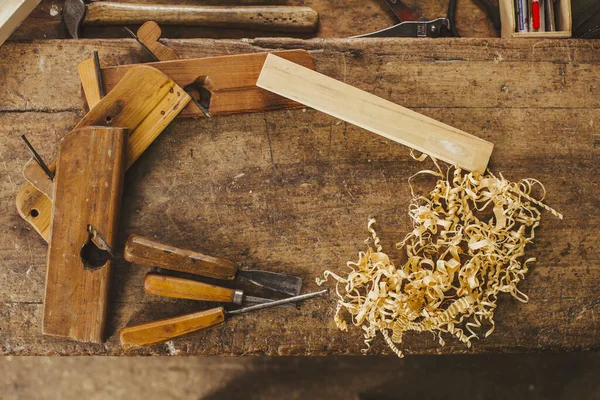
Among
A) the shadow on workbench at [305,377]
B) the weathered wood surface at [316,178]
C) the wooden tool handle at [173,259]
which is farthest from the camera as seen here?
the shadow on workbench at [305,377]

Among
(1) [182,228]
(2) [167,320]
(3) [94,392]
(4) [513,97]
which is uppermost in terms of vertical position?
(4) [513,97]

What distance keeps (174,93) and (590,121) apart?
1208 mm

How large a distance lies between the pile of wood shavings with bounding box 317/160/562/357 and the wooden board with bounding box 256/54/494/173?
0.07 m

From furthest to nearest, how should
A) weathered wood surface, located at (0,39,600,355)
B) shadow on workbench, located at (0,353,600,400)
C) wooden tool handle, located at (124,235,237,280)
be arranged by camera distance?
1. shadow on workbench, located at (0,353,600,400)
2. weathered wood surface, located at (0,39,600,355)
3. wooden tool handle, located at (124,235,237,280)

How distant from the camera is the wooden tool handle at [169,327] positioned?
4.06 feet

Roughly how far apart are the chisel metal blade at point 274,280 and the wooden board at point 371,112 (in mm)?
474

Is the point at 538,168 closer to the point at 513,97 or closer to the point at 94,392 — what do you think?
the point at 513,97

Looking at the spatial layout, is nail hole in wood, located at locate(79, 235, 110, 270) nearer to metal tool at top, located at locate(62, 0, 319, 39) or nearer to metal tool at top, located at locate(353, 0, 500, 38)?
metal tool at top, located at locate(62, 0, 319, 39)

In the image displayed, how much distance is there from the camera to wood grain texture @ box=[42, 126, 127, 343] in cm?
124

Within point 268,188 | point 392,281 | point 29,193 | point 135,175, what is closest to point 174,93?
point 135,175

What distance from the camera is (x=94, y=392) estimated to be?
193cm

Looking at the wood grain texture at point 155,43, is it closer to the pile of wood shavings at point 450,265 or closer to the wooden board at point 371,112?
the wooden board at point 371,112

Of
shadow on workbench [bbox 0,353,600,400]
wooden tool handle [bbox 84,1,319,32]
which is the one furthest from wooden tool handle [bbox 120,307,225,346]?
wooden tool handle [bbox 84,1,319,32]

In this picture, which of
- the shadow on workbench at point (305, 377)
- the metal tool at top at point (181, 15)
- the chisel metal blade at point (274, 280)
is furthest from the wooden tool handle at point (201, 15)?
the shadow on workbench at point (305, 377)
